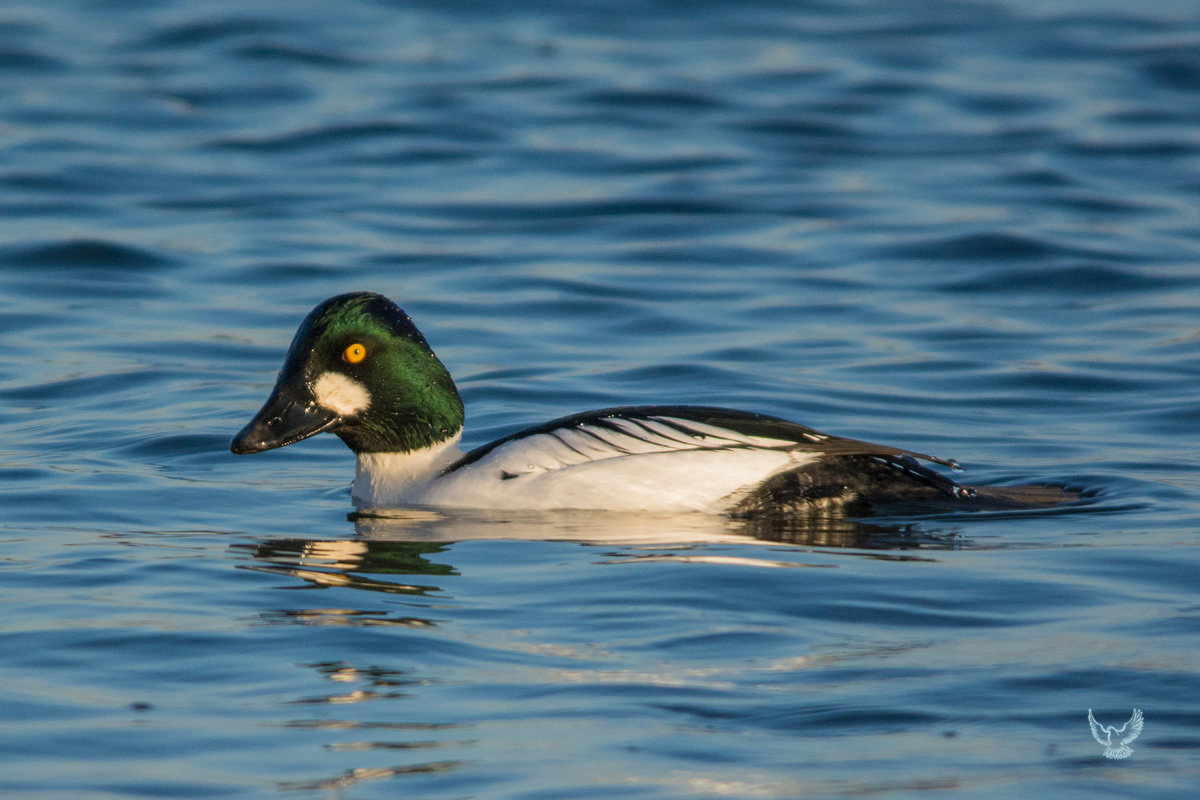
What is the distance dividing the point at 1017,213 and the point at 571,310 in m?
4.34

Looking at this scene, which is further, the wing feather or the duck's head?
Result: the duck's head

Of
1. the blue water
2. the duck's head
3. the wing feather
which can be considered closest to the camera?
the blue water

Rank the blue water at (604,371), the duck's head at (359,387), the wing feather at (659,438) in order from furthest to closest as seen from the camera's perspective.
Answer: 1. the duck's head at (359,387)
2. the wing feather at (659,438)
3. the blue water at (604,371)

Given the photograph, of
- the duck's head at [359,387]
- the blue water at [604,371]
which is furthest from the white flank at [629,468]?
the duck's head at [359,387]

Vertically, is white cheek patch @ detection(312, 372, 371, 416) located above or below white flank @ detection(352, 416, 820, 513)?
above

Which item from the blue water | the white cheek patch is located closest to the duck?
the white cheek patch

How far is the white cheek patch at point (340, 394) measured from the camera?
7.62 meters

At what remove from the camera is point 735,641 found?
550 cm

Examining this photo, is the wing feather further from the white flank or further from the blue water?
the blue water

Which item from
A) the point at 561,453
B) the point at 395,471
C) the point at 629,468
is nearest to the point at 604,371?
the point at 395,471

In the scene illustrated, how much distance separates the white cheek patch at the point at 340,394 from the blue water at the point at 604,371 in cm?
47

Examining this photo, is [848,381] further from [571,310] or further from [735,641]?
[735,641]

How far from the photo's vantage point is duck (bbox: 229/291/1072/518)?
7.07m

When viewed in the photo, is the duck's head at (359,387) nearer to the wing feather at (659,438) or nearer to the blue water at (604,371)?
the blue water at (604,371)
